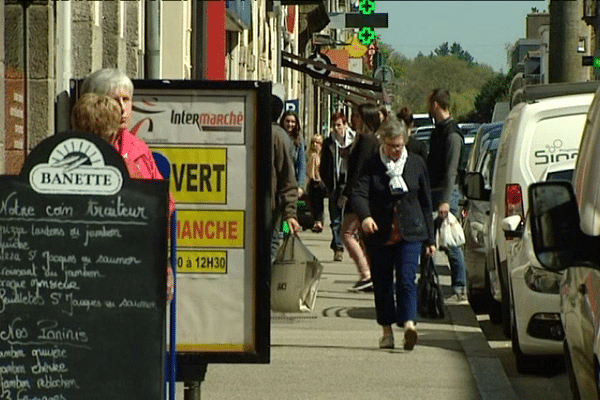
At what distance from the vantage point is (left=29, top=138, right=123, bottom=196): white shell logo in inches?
250

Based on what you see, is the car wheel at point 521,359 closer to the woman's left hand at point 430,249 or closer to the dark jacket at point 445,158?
the woman's left hand at point 430,249

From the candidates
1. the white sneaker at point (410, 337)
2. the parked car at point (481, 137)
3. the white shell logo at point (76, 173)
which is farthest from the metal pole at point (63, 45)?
the parked car at point (481, 137)

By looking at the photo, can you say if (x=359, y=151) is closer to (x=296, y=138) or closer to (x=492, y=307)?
(x=492, y=307)

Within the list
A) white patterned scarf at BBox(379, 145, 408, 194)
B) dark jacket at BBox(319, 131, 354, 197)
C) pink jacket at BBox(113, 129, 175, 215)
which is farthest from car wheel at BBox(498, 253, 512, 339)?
dark jacket at BBox(319, 131, 354, 197)

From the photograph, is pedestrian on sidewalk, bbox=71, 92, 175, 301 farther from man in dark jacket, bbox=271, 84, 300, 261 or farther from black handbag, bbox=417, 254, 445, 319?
black handbag, bbox=417, 254, 445, 319

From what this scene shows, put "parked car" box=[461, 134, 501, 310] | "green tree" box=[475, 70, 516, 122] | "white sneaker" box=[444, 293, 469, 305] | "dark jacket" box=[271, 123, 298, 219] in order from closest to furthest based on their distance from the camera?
"dark jacket" box=[271, 123, 298, 219]
"parked car" box=[461, 134, 501, 310]
"white sneaker" box=[444, 293, 469, 305]
"green tree" box=[475, 70, 516, 122]

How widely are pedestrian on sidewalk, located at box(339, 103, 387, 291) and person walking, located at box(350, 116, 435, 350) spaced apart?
62.1 inches

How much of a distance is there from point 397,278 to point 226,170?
373cm

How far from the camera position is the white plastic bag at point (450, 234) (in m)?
14.8

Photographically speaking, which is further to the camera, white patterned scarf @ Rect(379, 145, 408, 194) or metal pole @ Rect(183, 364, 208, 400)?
white patterned scarf @ Rect(379, 145, 408, 194)

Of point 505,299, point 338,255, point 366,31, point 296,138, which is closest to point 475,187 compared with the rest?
point 505,299

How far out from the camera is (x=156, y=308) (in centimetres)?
635

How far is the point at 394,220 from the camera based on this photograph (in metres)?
11.6

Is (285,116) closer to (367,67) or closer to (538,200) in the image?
(538,200)
